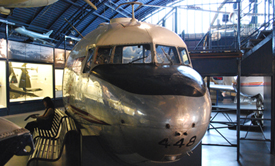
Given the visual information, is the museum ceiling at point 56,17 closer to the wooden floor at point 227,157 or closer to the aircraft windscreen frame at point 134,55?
the wooden floor at point 227,157

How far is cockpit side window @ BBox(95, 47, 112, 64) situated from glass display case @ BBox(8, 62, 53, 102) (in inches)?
512

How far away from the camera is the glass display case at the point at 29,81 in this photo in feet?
50.6

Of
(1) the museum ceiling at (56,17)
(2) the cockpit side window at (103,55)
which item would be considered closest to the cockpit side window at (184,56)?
(2) the cockpit side window at (103,55)

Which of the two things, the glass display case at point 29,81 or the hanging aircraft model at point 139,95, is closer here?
the hanging aircraft model at point 139,95

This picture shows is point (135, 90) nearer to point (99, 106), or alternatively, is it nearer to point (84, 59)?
point (99, 106)

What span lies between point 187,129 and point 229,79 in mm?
18458

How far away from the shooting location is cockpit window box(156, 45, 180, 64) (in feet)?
14.8

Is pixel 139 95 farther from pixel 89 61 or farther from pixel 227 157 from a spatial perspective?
pixel 227 157

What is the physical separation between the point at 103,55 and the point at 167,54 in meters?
1.33

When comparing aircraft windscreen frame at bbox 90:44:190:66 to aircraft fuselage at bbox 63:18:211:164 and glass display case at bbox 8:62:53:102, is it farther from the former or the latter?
glass display case at bbox 8:62:53:102

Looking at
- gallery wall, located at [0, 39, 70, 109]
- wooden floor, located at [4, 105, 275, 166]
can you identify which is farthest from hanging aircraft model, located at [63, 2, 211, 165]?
gallery wall, located at [0, 39, 70, 109]

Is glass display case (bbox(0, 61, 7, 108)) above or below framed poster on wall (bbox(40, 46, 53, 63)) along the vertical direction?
below

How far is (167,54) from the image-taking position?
4.74 metres

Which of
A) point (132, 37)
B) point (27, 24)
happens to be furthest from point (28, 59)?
point (132, 37)
